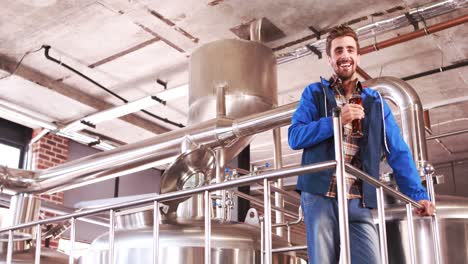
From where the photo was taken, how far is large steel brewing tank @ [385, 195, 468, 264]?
10.5ft

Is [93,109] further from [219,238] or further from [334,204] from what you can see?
[334,204]

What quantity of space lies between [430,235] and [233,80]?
6.51 feet

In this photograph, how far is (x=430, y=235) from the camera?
323cm

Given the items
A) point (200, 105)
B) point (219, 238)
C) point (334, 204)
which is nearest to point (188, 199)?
point (219, 238)

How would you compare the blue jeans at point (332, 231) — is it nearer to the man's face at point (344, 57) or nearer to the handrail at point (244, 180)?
the handrail at point (244, 180)

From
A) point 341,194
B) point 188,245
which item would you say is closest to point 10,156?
point 188,245

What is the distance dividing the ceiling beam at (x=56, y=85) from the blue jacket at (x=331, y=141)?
4.50m

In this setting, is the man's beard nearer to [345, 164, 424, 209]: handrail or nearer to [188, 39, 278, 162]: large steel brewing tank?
[345, 164, 424, 209]: handrail

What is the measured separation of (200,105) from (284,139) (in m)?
3.68

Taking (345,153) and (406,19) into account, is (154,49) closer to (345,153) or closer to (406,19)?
(406,19)

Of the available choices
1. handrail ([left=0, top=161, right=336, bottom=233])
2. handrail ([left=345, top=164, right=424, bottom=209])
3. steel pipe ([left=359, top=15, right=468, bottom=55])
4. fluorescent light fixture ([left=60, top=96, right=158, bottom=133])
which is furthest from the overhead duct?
handrail ([left=0, top=161, right=336, bottom=233])

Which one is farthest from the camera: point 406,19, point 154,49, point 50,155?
point 50,155

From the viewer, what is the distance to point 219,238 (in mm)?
3377

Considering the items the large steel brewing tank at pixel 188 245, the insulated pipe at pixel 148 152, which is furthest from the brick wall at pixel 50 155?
the large steel brewing tank at pixel 188 245
